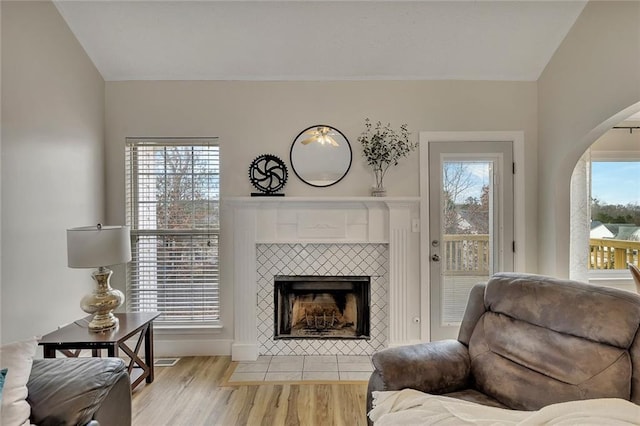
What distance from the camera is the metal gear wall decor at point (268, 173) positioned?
10.1ft

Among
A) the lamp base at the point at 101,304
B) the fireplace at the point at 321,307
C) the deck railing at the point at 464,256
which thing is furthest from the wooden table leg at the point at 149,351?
the deck railing at the point at 464,256

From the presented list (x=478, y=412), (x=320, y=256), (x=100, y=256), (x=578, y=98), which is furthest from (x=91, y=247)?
(x=578, y=98)

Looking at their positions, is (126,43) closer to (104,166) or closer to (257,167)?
(104,166)

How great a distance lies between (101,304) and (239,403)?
3.91 ft

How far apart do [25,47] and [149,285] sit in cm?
204

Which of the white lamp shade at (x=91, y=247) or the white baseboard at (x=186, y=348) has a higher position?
the white lamp shade at (x=91, y=247)

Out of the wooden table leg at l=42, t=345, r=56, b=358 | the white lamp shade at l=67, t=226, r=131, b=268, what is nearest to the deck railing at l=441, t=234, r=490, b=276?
the white lamp shade at l=67, t=226, r=131, b=268

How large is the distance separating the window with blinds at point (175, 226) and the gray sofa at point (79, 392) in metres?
1.49

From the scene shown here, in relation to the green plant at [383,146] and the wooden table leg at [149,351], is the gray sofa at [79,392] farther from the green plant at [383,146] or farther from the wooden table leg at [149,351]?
the green plant at [383,146]

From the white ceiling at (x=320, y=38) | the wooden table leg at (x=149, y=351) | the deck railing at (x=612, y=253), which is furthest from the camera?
the deck railing at (x=612, y=253)

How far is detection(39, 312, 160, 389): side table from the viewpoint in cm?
214

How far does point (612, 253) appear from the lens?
3.80 metres

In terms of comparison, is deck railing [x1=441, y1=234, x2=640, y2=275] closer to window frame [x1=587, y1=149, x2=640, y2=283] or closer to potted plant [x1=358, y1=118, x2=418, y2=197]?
potted plant [x1=358, y1=118, x2=418, y2=197]

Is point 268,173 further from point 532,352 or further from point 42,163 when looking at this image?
point 532,352
